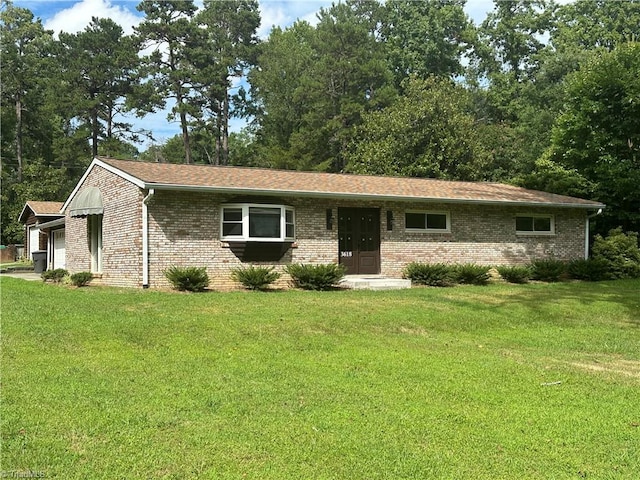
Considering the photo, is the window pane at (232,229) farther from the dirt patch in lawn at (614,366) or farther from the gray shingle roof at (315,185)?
the dirt patch in lawn at (614,366)

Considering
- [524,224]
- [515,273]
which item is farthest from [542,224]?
[515,273]

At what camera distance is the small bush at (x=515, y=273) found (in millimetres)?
16750

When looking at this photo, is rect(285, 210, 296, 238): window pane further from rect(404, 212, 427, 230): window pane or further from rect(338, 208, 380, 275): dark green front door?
rect(404, 212, 427, 230): window pane

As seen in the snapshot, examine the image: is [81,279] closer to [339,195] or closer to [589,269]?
[339,195]

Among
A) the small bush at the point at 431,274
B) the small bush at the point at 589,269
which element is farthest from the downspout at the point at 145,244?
the small bush at the point at 589,269

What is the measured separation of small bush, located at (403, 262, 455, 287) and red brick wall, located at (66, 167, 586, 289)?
102cm

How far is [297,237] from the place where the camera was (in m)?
15.5

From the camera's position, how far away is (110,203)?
15.9 m

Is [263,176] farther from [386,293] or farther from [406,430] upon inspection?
[406,430]

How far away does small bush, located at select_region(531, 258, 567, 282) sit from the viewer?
1738cm

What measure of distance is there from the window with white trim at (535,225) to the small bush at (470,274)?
3.42m

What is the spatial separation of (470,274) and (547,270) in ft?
10.4

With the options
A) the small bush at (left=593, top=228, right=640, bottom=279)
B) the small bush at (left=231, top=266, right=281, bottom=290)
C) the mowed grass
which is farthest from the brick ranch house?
the mowed grass

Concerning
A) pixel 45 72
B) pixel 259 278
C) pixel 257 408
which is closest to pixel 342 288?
pixel 259 278
